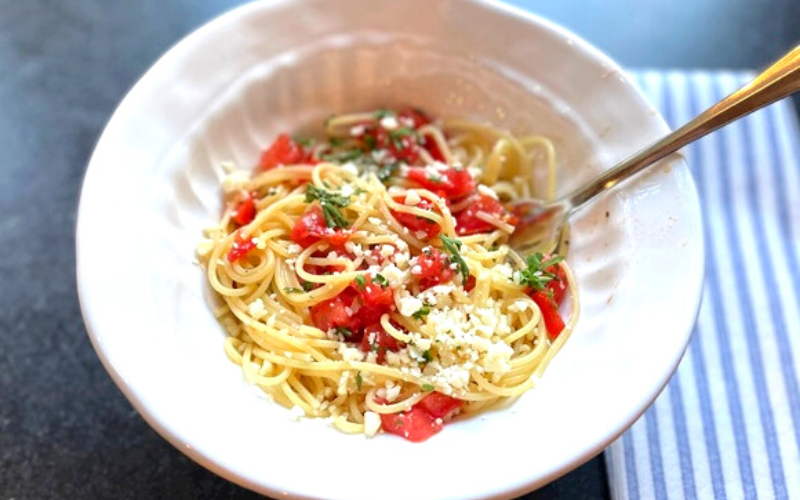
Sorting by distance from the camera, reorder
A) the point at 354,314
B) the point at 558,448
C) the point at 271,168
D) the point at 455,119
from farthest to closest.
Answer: the point at 455,119 < the point at 271,168 < the point at 354,314 < the point at 558,448

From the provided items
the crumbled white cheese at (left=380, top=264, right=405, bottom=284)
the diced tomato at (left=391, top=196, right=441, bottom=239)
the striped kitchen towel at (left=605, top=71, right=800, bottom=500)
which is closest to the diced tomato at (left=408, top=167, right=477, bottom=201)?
the diced tomato at (left=391, top=196, right=441, bottom=239)

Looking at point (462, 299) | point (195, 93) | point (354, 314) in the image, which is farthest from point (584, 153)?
point (195, 93)

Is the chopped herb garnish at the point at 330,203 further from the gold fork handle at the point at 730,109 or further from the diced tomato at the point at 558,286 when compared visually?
the gold fork handle at the point at 730,109

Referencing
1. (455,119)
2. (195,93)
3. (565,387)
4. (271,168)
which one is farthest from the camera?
(455,119)

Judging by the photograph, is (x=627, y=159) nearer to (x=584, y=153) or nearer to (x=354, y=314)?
(x=584, y=153)

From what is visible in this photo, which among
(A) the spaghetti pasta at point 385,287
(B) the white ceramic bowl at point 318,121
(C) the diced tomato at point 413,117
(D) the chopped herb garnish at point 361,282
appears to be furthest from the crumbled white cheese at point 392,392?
(C) the diced tomato at point 413,117

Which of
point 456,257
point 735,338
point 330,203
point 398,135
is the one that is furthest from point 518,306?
point 735,338
